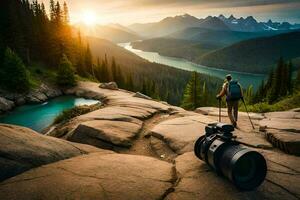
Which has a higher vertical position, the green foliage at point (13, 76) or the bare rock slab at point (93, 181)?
the bare rock slab at point (93, 181)

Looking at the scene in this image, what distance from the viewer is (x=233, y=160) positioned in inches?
277

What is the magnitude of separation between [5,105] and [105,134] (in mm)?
36377

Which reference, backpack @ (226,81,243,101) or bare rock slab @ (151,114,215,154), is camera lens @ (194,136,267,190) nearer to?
bare rock slab @ (151,114,215,154)

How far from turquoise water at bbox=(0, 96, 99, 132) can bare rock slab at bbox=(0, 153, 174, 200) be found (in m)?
25.7

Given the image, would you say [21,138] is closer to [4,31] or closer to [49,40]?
[4,31]

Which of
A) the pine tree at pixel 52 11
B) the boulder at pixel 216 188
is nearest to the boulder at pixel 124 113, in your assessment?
the boulder at pixel 216 188

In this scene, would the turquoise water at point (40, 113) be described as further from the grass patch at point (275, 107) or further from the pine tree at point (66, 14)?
the pine tree at point (66, 14)

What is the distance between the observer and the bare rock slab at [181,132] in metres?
11.5

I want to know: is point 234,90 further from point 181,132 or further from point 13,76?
point 13,76

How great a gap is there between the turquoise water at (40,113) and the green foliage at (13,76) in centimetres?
515

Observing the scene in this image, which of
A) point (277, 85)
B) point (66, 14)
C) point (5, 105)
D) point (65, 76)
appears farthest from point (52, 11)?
point (277, 85)

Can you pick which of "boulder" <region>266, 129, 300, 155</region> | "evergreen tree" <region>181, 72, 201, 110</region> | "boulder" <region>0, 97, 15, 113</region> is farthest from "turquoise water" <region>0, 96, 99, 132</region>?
"boulder" <region>266, 129, 300, 155</region>

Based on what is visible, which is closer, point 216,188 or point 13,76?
point 216,188

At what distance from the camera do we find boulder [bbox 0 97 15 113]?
42.3 metres
